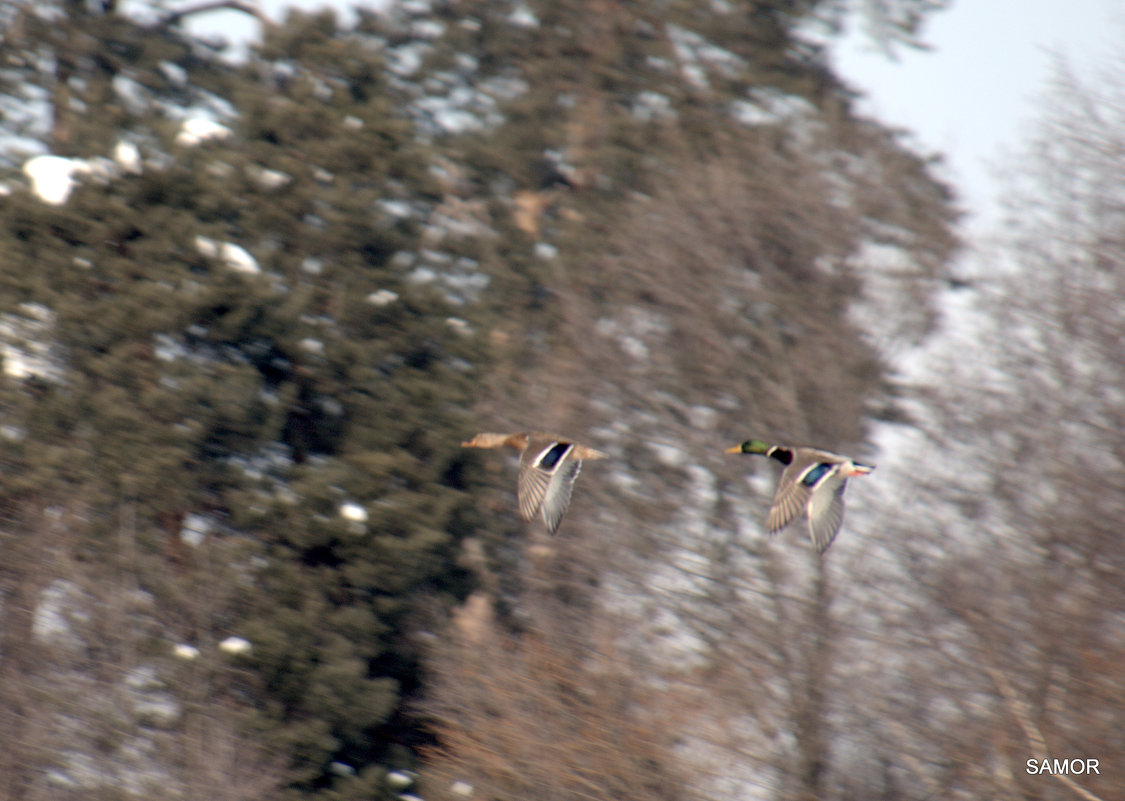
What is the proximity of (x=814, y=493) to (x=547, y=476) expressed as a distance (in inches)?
60.1

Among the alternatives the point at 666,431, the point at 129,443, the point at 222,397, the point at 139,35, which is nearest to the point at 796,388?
the point at 666,431

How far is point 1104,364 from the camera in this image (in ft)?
47.4

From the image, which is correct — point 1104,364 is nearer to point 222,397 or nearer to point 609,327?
point 609,327

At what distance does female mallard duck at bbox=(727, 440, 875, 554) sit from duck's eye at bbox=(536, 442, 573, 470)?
4.01 ft

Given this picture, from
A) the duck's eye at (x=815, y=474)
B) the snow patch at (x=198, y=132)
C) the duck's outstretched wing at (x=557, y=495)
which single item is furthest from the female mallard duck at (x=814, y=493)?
the snow patch at (x=198, y=132)

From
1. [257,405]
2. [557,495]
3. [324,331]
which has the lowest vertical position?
[257,405]

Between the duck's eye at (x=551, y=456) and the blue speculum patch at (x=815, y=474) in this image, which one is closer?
the blue speculum patch at (x=815, y=474)

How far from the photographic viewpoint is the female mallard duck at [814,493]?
798 cm

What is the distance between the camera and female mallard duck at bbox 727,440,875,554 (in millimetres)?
7980

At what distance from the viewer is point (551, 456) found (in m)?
8.28

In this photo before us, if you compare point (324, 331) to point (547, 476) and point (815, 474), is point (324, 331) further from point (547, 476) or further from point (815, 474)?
point (815, 474)

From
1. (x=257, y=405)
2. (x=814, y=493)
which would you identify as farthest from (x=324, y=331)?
(x=814, y=493)

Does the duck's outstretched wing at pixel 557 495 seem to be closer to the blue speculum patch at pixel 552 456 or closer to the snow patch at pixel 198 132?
the blue speculum patch at pixel 552 456

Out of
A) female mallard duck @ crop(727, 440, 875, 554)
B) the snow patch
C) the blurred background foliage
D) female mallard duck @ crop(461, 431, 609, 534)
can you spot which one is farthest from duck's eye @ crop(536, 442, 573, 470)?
the snow patch
